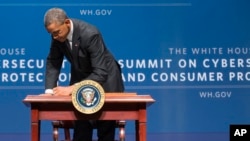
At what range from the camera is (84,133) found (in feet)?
10.5

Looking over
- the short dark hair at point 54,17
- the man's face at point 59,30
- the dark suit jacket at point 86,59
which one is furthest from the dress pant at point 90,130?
the short dark hair at point 54,17

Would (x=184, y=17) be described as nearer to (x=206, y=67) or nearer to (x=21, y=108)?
(x=206, y=67)

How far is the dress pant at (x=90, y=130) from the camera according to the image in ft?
10.5

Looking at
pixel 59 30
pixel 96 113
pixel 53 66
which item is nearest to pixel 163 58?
pixel 53 66

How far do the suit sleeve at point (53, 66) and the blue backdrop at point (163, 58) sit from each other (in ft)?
3.58

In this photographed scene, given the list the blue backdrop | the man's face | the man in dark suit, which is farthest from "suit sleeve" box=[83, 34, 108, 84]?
the blue backdrop

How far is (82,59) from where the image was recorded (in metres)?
3.20

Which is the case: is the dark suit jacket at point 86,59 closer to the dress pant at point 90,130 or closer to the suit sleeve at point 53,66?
the suit sleeve at point 53,66

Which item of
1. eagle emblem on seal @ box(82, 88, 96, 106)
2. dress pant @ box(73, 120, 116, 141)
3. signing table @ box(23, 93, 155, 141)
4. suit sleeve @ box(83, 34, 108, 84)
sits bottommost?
dress pant @ box(73, 120, 116, 141)

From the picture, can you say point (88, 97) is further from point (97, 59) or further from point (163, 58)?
point (163, 58)

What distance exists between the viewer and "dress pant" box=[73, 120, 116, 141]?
126 inches

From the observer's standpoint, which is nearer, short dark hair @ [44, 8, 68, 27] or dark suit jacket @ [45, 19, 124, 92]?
A: short dark hair @ [44, 8, 68, 27]

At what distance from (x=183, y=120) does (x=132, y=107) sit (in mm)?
1765

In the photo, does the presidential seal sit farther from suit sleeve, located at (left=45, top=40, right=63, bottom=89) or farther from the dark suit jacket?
suit sleeve, located at (left=45, top=40, right=63, bottom=89)
